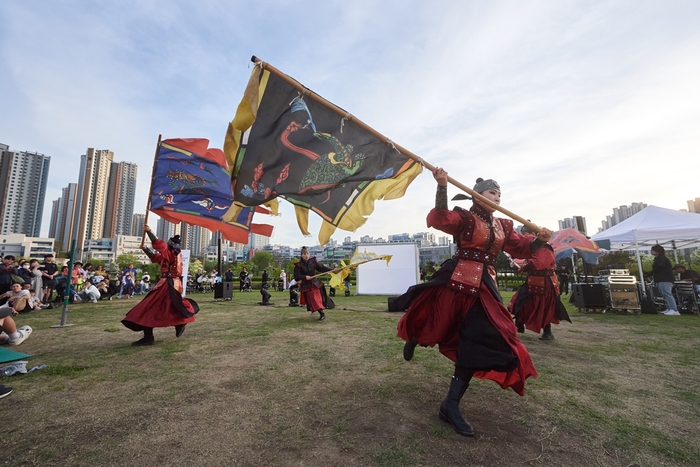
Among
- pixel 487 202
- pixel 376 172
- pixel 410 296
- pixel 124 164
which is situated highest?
pixel 124 164

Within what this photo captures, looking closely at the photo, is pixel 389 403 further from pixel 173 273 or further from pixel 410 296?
pixel 173 273

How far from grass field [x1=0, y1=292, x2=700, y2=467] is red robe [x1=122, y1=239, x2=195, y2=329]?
0.50 m

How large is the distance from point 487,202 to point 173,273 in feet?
18.6

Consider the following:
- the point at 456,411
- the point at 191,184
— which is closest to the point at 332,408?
the point at 456,411

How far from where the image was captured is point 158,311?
5.67 meters

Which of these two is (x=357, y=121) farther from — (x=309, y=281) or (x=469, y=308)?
(x=309, y=281)

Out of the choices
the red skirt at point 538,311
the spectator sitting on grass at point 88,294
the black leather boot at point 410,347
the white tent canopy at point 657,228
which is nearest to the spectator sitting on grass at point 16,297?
the spectator sitting on grass at point 88,294

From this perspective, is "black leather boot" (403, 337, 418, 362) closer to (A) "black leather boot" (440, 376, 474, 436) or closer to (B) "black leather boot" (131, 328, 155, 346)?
(A) "black leather boot" (440, 376, 474, 436)

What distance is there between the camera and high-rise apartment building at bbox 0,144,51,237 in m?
80.2

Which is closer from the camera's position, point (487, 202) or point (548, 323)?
point (487, 202)

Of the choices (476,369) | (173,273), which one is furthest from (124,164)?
(476,369)

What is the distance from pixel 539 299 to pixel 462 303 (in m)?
4.11

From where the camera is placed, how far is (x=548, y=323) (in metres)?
5.87

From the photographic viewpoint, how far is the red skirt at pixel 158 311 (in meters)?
5.46
